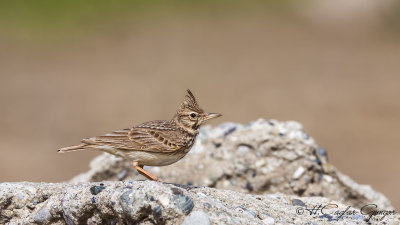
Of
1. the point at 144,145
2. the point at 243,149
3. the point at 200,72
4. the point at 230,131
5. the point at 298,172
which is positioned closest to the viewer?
the point at 144,145

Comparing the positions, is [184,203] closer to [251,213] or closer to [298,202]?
[251,213]

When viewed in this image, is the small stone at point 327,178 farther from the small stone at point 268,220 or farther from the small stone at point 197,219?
the small stone at point 197,219

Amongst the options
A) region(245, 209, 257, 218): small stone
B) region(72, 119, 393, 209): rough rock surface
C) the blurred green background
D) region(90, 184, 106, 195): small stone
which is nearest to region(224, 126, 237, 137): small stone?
region(72, 119, 393, 209): rough rock surface

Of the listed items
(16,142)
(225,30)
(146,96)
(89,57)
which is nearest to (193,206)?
(16,142)

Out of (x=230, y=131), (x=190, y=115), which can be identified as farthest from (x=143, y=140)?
(x=230, y=131)

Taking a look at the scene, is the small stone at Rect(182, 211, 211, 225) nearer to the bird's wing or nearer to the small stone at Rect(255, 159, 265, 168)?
the bird's wing

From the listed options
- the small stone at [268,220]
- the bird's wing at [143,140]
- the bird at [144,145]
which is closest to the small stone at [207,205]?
the small stone at [268,220]

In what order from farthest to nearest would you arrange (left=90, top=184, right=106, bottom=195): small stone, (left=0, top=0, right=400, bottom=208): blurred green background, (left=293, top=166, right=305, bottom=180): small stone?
(left=0, top=0, right=400, bottom=208): blurred green background
(left=293, top=166, right=305, bottom=180): small stone
(left=90, top=184, right=106, bottom=195): small stone
